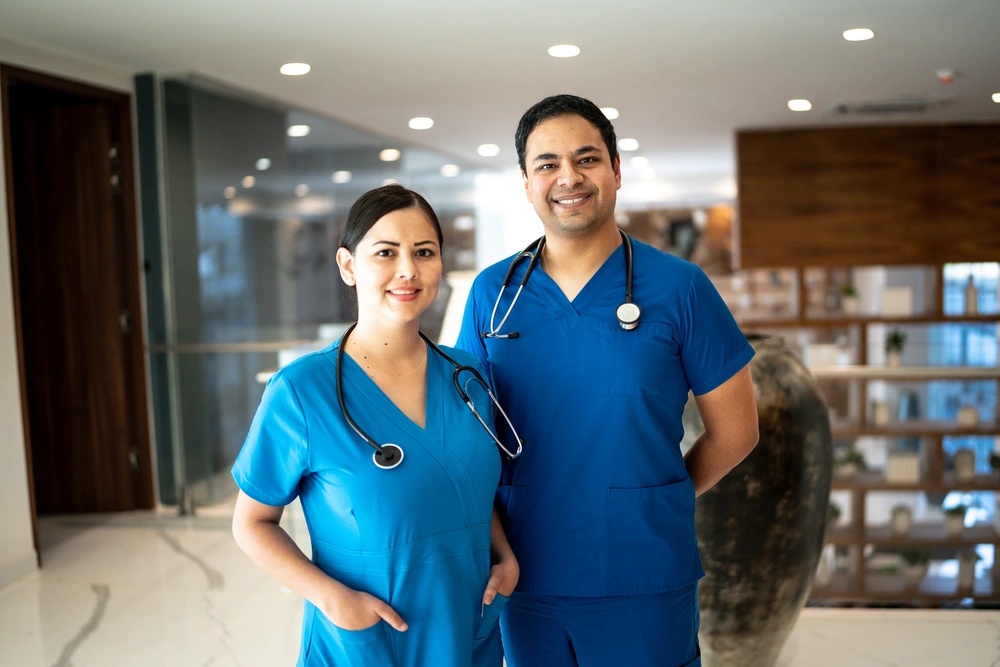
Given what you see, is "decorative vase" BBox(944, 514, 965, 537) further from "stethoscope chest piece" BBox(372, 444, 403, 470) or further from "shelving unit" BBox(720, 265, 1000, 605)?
"stethoscope chest piece" BBox(372, 444, 403, 470)

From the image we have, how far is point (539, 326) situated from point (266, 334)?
3898mm

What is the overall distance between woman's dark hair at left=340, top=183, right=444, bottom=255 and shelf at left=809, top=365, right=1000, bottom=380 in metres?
3.54

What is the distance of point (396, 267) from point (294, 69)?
3.56 metres

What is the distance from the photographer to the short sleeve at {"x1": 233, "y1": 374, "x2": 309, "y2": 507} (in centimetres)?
120

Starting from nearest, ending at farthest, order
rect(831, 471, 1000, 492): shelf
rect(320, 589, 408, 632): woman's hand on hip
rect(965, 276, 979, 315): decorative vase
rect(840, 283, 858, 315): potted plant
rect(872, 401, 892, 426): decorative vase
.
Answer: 1. rect(320, 589, 408, 632): woman's hand on hip
2. rect(831, 471, 1000, 492): shelf
3. rect(872, 401, 892, 426): decorative vase
4. rect(965, 276, 979, 315): decorative vase
5. rect(840, 283, 858, 315): potted plant

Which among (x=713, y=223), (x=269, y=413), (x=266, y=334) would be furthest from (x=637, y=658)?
(x=713, y=223)

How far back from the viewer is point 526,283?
159 centimetres

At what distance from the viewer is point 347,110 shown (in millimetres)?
5879

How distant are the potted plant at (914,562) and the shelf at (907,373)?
0.91 metres

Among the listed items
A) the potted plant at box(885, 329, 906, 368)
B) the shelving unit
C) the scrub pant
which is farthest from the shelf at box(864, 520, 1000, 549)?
the scrub pant

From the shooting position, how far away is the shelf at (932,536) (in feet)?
15.1

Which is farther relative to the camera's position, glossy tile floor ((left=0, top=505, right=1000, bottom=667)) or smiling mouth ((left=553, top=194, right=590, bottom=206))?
glossy tile floor ((left=0, top=505, right=1000, bottom=667))

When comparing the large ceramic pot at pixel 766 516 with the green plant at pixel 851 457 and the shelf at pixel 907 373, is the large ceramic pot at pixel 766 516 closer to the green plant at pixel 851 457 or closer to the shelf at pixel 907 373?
the shelf at pixel 907 373

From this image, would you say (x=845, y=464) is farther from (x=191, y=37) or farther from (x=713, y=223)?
(x=713, y=223)
